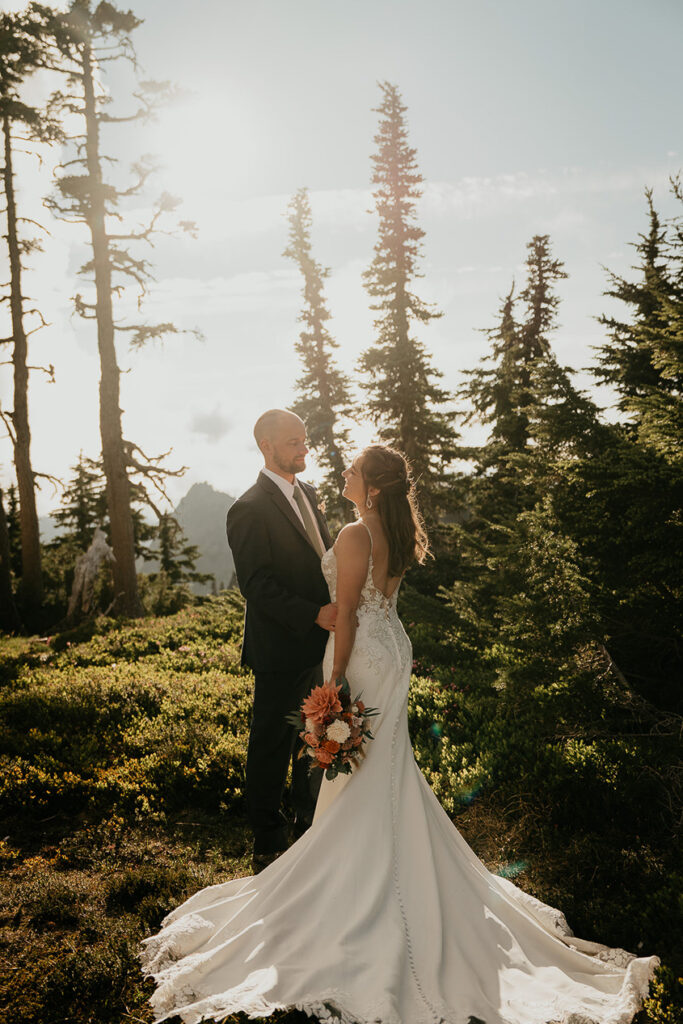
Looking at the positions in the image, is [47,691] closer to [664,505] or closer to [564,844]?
[564,844]

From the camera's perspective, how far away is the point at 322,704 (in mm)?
3613

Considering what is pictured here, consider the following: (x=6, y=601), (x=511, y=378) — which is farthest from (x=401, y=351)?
(x=6, y=601)

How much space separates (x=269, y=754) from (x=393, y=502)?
2511 mm

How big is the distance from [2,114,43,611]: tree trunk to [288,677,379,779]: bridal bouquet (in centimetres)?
1725

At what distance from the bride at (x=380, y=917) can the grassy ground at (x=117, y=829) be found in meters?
0.36

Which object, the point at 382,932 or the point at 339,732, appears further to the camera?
the point at 339,732

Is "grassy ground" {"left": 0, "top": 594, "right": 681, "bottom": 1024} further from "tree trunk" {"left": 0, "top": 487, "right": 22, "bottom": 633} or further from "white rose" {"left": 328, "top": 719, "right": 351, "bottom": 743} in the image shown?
"tree trunk" {"left": 0, "top": 487, "right": 22, "bottom": 633}

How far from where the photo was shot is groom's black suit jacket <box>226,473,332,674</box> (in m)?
4.63

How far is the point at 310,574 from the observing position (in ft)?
16.0

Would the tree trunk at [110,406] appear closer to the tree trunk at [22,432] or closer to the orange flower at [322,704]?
the tree trunk at [22,432]


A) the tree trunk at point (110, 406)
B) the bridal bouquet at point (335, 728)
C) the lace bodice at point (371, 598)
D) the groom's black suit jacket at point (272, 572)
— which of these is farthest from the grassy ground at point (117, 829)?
the tree trunk at point (110, 406)

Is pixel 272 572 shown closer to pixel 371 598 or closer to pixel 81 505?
pixel 371 598

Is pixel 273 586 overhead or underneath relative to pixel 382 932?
overhead

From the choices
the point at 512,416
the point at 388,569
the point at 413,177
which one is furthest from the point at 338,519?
the point at 388,569
